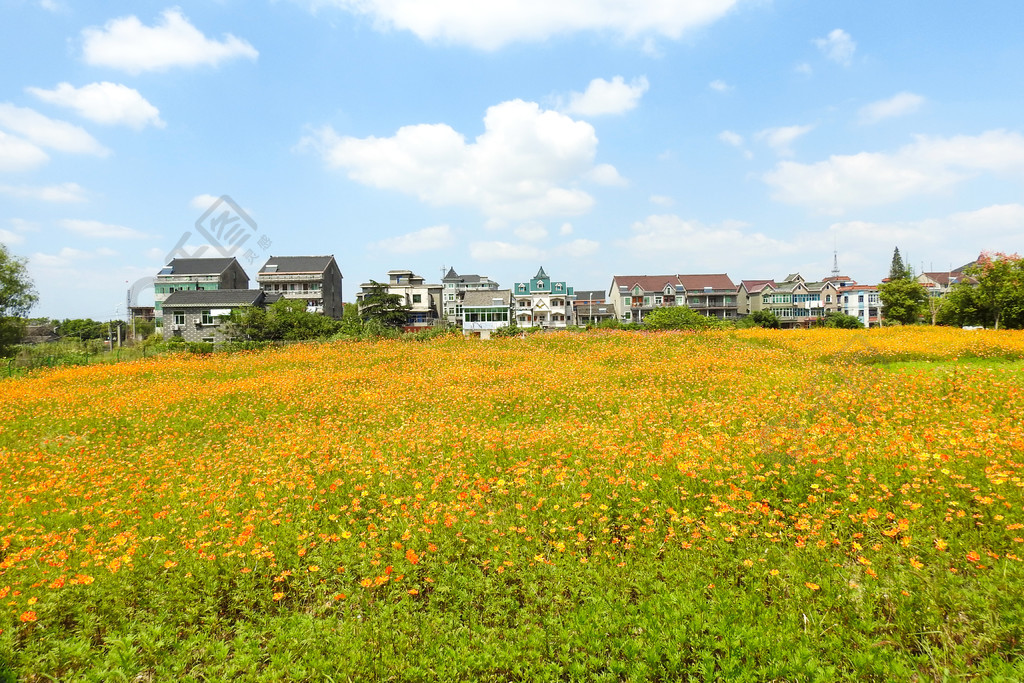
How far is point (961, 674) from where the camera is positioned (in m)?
3.72

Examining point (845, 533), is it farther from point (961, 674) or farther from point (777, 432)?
point (777, 432)

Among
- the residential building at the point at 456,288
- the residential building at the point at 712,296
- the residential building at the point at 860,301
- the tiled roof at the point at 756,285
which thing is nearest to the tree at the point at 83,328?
the residential building at the point at 456,288

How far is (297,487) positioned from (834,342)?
2772 centimetres

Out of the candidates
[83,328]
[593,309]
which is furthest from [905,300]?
[83,328]

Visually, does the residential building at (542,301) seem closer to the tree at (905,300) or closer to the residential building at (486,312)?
the residential building at (486,312)

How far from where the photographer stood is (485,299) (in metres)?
72.3

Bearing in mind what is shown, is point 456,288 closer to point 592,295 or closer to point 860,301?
point 592,295

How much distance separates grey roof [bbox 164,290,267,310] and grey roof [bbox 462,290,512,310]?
27.8 metres

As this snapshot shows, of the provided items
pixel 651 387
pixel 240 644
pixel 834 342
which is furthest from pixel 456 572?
pixel 834 342

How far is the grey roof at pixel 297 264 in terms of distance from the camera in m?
71.1

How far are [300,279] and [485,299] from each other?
26.9m

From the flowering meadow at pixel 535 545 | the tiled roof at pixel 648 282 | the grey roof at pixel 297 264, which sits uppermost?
the grey roof at pixel 297 264

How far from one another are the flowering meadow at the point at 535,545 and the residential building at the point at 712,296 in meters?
78.1

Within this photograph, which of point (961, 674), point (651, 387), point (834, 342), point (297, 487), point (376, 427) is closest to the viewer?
point (961, 674)
